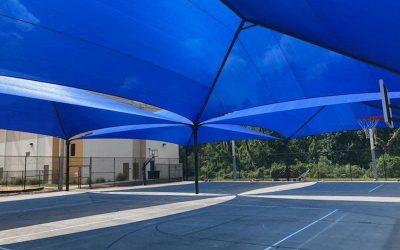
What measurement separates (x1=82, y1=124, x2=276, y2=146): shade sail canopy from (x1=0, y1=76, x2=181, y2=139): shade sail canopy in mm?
1856

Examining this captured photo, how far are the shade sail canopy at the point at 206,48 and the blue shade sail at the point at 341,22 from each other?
0.02 metres

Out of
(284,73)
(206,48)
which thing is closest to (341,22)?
(206,48)

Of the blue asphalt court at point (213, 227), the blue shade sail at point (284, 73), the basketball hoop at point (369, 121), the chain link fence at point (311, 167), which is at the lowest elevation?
the blue asphalt court at point (213, 227)

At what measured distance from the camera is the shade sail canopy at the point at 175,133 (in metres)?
21.8

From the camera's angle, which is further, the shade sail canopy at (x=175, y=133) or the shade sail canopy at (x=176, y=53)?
the shade sail canopy at (x=175, y=133)

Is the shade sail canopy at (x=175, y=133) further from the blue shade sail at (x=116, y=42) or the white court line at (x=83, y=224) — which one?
the white court line at (x=83, y=224)

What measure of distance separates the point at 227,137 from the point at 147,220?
615 inches

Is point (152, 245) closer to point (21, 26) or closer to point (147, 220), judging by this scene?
point (147, 220)

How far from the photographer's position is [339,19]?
686 cm

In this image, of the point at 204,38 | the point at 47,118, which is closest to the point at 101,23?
the point at 204,38

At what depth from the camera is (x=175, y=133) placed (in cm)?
2411

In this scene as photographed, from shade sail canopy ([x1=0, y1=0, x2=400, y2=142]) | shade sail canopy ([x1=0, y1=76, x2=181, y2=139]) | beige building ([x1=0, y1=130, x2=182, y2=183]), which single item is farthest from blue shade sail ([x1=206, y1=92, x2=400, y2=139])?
beige building ([x1=0, y1=130, x2=182, y2=183])

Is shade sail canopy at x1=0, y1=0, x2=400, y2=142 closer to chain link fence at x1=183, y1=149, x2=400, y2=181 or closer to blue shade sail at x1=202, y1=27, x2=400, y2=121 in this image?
blue shade sail at x1=202, y1=27, x2=400, y2=121

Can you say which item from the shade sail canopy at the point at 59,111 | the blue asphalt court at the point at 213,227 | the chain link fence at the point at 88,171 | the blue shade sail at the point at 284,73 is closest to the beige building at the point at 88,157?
the chain link fence at the point at 88,171
